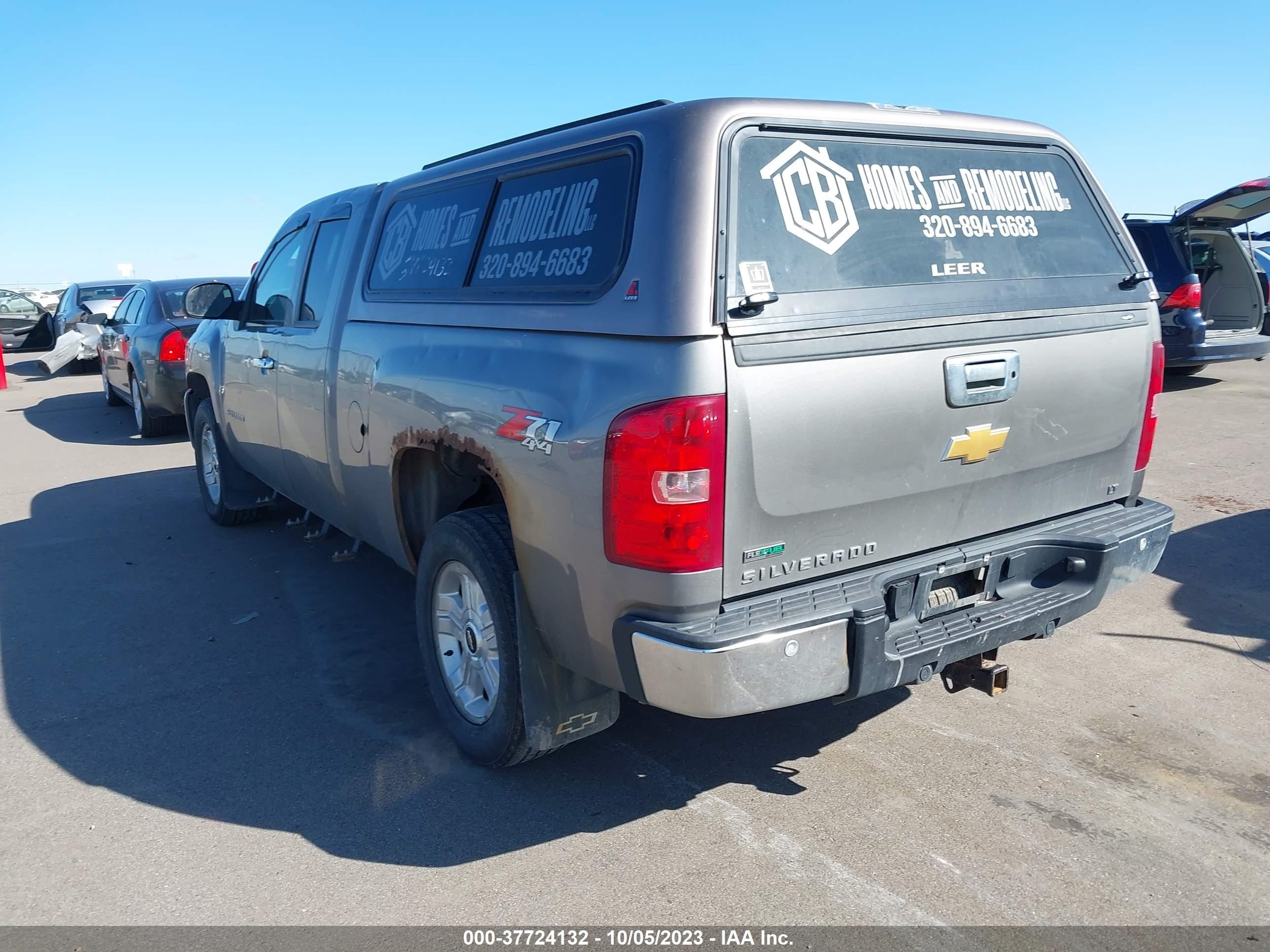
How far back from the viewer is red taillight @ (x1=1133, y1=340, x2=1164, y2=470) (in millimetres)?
3732

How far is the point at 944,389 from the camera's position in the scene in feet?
10.0

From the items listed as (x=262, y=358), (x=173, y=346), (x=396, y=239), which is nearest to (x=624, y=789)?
(x=396, y=239)

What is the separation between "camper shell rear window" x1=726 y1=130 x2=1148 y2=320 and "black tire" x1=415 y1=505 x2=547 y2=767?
127 centimetres

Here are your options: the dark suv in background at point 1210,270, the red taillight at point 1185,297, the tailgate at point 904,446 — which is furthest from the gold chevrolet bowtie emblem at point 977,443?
the red taillight at point 1185,297

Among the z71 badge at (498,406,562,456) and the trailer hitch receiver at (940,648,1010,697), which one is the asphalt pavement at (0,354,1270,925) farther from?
the z71 badge at (498,406,562,456)

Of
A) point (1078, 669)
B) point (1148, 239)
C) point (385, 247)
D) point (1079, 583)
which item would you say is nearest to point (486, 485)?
point (385, 247)

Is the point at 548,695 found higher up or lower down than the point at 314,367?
lower down

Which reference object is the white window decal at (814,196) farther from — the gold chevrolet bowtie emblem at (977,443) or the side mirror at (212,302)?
the side mirror at (212,302)

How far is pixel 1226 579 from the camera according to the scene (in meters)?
5.33

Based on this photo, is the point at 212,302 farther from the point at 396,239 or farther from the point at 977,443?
the point at 977,443

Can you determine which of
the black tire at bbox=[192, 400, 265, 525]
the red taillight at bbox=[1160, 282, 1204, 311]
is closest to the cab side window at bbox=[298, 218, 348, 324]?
the black tire at bbox=[192, 400, 265, 525]

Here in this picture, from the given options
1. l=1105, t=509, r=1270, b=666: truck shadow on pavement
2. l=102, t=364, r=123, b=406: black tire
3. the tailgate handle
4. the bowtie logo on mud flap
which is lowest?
l=102, t=364, r=123, b=406: black tire

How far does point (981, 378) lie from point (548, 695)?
1.76 m

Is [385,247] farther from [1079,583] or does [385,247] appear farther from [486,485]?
[1079,583]
